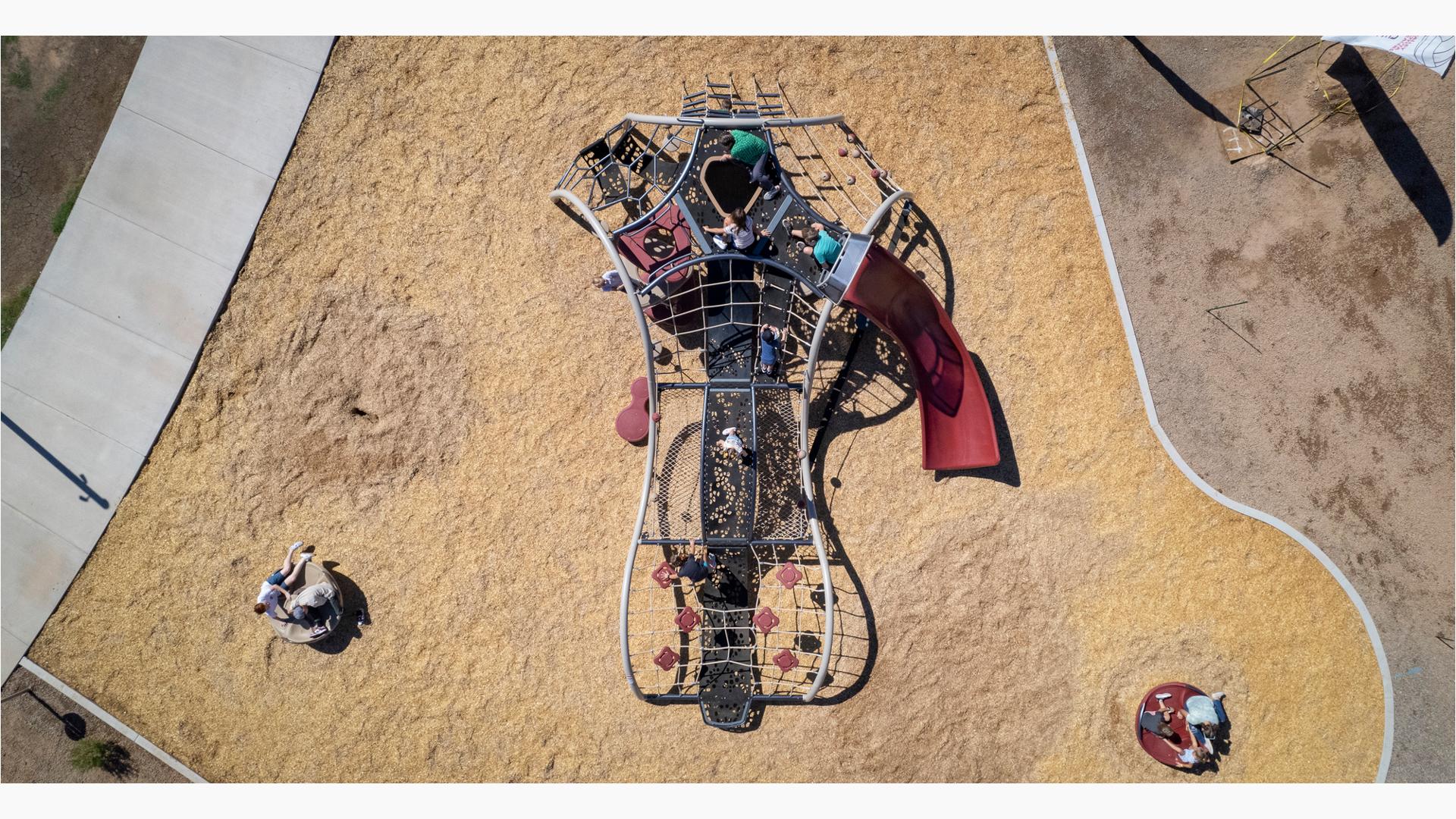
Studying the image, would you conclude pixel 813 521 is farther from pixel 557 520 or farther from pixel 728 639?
pixel 557 520

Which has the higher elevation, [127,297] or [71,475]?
[127,297]

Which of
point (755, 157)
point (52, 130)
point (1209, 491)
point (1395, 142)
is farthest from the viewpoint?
point (52, 130)

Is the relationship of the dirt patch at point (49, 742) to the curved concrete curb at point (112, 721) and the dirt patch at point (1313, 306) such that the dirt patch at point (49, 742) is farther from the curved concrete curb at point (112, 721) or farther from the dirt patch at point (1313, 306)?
the dirt patch at point (1313, 306)

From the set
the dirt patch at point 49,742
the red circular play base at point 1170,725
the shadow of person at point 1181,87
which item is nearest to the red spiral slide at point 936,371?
the red circular play base at point 1170,725

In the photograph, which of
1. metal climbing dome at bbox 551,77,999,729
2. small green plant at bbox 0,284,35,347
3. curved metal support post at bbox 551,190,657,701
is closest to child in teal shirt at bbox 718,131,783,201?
metal climbing dome at bbox 551,77,999,729

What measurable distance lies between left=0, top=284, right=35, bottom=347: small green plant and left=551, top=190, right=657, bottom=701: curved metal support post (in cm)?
859

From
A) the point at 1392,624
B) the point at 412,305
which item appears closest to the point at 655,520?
the point at 412,305

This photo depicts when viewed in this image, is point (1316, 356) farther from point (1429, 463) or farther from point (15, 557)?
point (15, 557)

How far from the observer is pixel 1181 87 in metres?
11.6

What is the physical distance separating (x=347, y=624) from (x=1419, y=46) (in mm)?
17556

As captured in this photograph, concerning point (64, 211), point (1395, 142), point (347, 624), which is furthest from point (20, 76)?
point (1395, 142)

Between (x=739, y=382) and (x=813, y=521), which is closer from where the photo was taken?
(x=813, y=521)

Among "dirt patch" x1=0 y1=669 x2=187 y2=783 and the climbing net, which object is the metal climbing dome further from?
"dirt patch" x1=0 y1=669 x2=187 y2=783

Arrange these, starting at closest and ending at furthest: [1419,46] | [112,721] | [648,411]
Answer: [1419,46] → [648,411] → [112,721]
